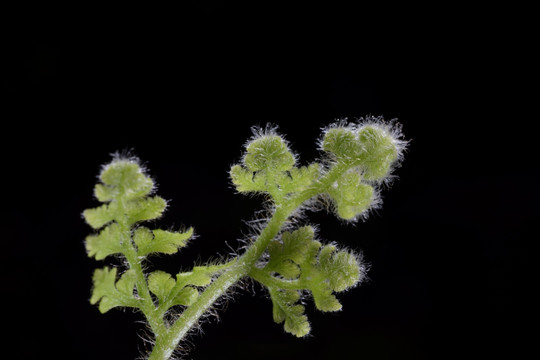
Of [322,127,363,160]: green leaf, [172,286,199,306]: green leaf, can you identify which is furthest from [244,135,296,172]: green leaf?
[172,286,199,306]: green leaf

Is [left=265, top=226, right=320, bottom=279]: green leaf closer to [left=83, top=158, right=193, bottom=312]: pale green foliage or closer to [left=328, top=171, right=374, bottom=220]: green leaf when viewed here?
[left=328, top=171, right=374, bottom=220]: green leaf

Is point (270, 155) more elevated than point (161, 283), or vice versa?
point (270, 155)

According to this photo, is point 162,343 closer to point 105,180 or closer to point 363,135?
point 105,180

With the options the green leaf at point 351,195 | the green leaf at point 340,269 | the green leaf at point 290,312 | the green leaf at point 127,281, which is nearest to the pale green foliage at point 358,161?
the green leaf at point 351,195

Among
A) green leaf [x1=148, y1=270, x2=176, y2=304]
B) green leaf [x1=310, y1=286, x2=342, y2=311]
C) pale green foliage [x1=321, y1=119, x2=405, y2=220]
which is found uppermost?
pale green foliage [x1=321, y1=119, x2=405, y2=220]

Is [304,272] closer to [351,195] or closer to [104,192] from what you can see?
[351,195]

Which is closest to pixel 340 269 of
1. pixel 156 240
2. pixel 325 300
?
pixel 325 300

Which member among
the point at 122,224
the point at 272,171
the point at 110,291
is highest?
the point at 272,171
